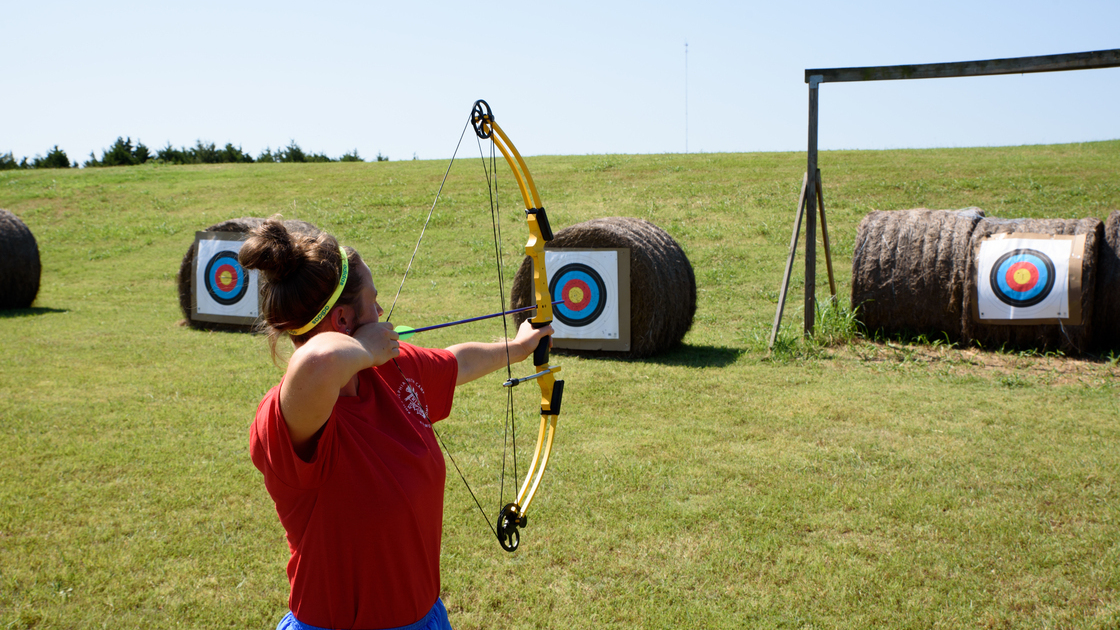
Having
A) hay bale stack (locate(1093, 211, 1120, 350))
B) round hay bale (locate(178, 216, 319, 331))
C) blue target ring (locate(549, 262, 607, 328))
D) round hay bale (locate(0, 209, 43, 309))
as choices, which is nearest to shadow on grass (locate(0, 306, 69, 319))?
round hay bale (locate(0, 209, 43, 309))

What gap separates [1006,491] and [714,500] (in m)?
1.36

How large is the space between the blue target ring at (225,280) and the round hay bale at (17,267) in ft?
8.61

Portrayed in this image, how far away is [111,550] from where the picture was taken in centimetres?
301

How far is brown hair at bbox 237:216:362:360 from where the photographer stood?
1.33m

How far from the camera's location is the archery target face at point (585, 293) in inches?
260

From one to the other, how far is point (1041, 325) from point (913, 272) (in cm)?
107

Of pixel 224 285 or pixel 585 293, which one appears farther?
pixel 224 285

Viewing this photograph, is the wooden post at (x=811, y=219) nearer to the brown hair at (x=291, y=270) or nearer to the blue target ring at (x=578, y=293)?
the blue target ring at (x=578, y=293)

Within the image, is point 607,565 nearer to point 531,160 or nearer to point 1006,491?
point 1006,491

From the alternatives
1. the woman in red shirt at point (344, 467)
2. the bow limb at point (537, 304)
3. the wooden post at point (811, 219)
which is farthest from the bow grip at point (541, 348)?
the wooden post at point (811, 219)

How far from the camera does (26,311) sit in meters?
9.21

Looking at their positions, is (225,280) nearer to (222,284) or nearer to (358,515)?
(222,284)

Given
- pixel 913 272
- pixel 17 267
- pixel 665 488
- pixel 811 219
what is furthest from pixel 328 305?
pixel 17 267

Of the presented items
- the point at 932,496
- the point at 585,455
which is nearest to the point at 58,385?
the point at 585,455
